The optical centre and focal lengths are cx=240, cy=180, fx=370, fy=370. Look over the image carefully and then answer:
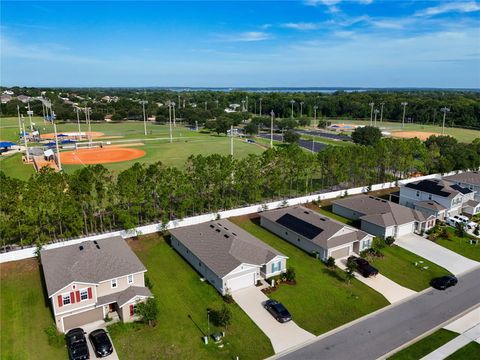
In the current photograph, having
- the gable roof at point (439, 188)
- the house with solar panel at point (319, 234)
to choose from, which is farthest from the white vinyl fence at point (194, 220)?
the gable roof at point (439, 188)

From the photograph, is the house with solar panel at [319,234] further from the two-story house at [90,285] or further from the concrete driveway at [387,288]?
the two-story house at [90,285]

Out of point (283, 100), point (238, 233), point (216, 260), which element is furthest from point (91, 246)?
point (283, 100)

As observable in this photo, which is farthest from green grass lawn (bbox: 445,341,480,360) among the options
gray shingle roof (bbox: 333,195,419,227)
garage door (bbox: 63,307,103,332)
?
garage door (bbox: 63,307,103,332)

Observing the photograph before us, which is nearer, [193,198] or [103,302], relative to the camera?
[103,302]

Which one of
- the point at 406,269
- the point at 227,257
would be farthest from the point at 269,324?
the point at 406,269

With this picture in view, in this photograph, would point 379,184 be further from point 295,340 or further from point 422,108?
point 422,108

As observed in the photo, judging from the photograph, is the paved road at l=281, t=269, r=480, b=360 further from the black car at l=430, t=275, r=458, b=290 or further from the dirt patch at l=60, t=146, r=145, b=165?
the dirt patch at l=60, t=146, r=145, b=165

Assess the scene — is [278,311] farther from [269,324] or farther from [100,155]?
[100,155]
